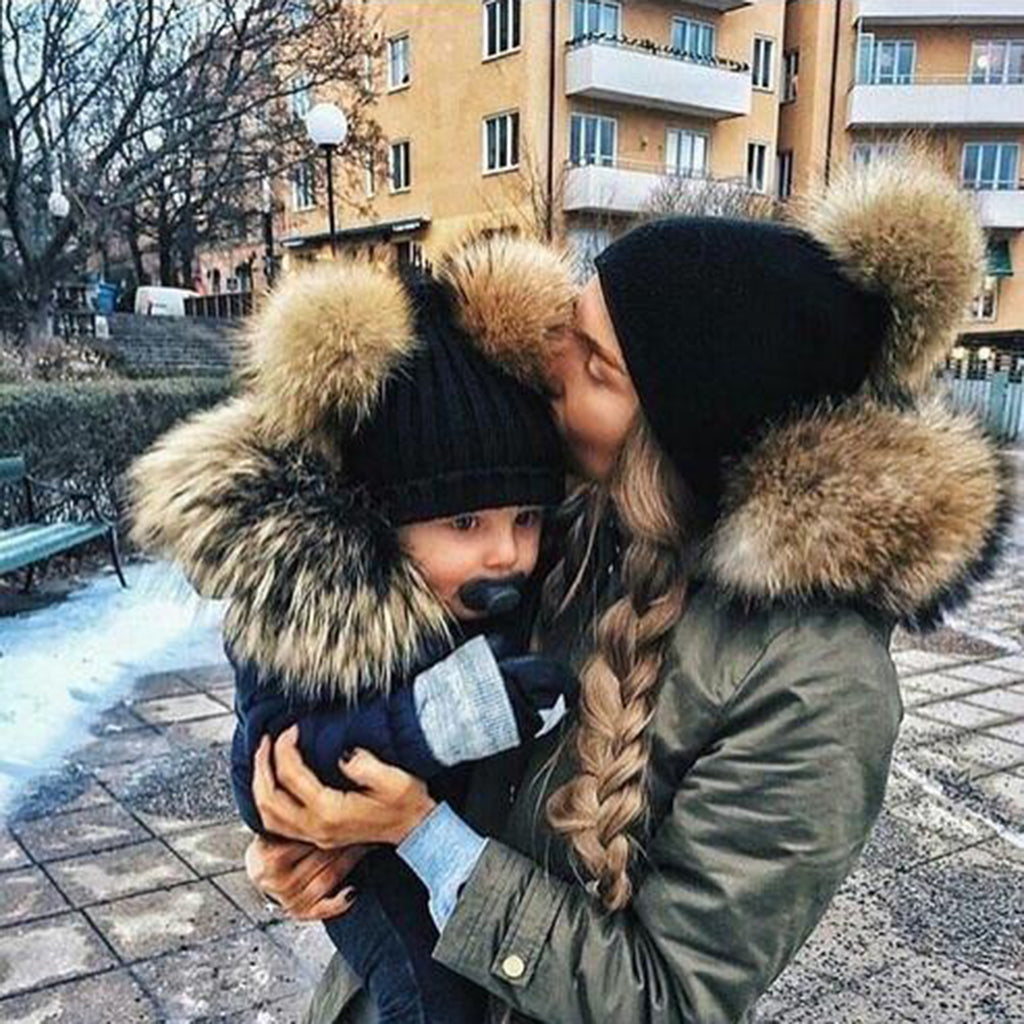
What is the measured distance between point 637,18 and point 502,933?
82.3ft

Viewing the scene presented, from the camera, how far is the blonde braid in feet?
3.03

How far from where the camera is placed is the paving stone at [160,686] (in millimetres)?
4309

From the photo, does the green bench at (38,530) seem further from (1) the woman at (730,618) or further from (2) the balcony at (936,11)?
(2) the balcony at (936,11)

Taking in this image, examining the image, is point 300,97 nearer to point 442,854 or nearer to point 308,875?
point 308,875

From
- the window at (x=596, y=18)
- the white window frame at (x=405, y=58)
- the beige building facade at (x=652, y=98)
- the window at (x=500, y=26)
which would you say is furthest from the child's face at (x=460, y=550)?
the white window frame at (x=405, y=58)

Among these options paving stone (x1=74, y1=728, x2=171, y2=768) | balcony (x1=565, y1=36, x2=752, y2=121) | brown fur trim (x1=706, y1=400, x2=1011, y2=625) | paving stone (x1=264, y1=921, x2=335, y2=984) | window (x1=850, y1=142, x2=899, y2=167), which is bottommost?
paving stone (x1=74, y1=728, x2=171, y2=768)

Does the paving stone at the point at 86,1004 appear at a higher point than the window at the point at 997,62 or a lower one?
lower

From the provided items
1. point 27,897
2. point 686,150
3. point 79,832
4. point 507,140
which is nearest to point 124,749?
point 79,832

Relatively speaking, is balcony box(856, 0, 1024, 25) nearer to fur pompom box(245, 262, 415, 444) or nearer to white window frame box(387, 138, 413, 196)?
white window frame box(387, 138, 413, 196)

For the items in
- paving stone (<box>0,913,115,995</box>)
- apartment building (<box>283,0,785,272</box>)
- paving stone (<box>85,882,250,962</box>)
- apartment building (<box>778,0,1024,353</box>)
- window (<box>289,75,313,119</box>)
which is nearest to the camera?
paving stone (<box>0,913,115,995</box>)

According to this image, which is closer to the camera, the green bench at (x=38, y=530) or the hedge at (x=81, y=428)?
the green bench at (x=38, y=530)

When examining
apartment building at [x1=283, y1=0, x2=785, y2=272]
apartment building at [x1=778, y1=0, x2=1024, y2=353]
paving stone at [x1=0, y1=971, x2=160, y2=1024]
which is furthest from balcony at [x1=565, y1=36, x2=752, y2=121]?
paving stone at [x1=0, y1=971, x2=160, y2=1024]

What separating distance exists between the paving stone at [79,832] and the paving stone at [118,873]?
6cm

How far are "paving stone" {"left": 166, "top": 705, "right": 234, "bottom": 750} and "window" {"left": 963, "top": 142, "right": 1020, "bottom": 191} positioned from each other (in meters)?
29.6
